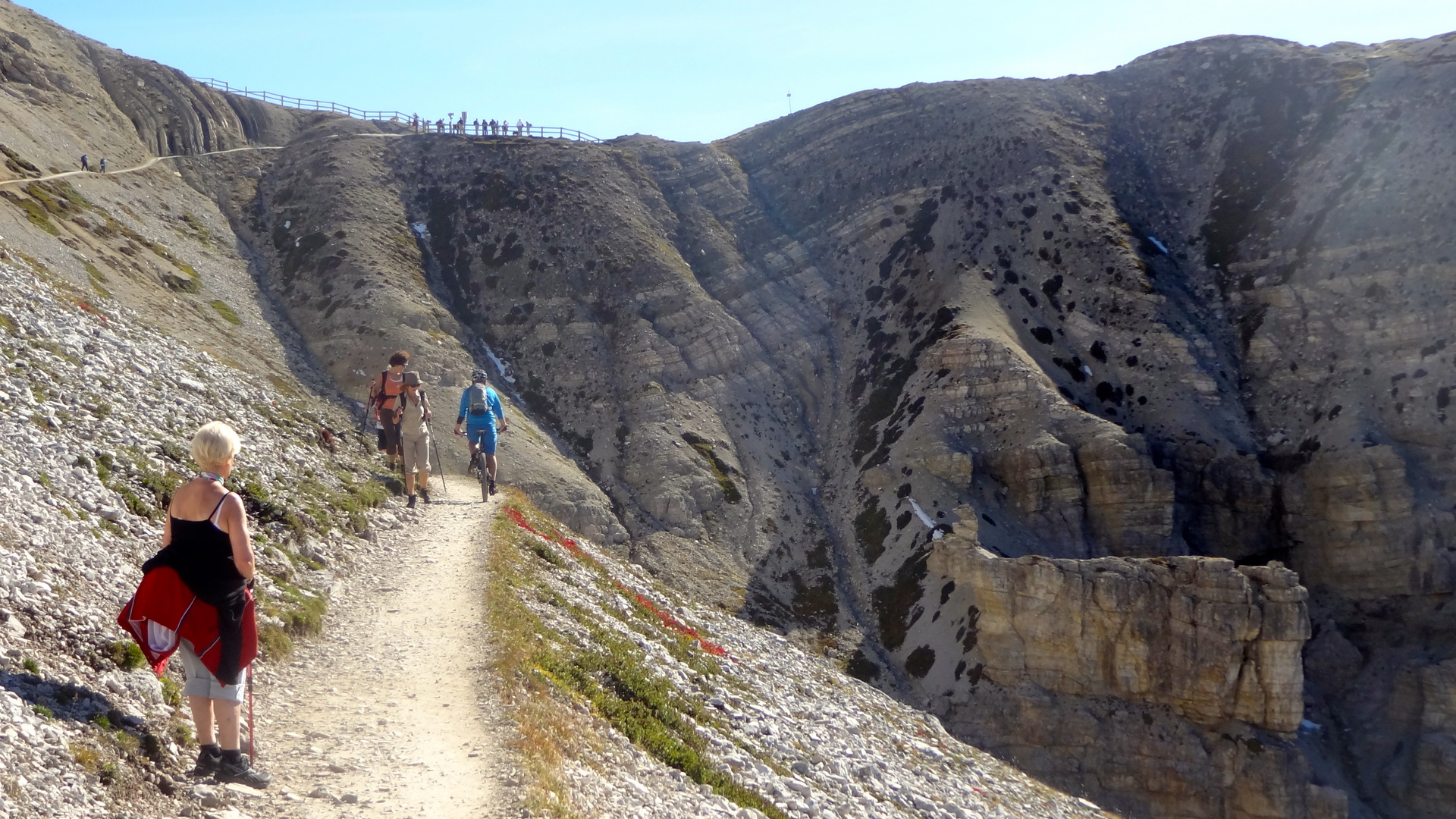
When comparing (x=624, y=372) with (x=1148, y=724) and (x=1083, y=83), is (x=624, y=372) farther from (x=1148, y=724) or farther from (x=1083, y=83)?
(x=1083, y=83)

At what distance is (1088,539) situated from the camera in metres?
60.7

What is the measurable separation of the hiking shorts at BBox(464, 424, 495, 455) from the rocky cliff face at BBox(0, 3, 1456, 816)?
24.3m

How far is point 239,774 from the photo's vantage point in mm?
8914

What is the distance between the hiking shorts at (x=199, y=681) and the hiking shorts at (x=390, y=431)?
19081mm

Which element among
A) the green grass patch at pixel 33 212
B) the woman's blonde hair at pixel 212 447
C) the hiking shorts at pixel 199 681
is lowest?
the hiking shorts at pixel 199 681

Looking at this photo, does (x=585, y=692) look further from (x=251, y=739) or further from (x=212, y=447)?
(x=212, y=447)

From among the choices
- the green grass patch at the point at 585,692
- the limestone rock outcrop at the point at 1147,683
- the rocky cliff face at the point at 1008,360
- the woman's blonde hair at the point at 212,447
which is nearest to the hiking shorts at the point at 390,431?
the green grass patch at the point at 585,692

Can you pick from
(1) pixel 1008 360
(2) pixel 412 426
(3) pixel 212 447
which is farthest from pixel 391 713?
(1) pixel 1008 360

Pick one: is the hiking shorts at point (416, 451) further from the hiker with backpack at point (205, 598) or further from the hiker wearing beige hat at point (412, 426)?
the hiker with backpack at point (205, 598)

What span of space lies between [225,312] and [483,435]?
37626 millimetres

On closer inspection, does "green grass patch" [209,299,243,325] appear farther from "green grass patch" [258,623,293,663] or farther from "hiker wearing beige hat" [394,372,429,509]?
"green grass patch" [258,623,293,663]

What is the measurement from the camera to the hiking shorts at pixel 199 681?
872cm

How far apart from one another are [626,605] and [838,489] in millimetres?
43084

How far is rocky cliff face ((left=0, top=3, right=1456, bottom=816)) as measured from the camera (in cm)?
4903
